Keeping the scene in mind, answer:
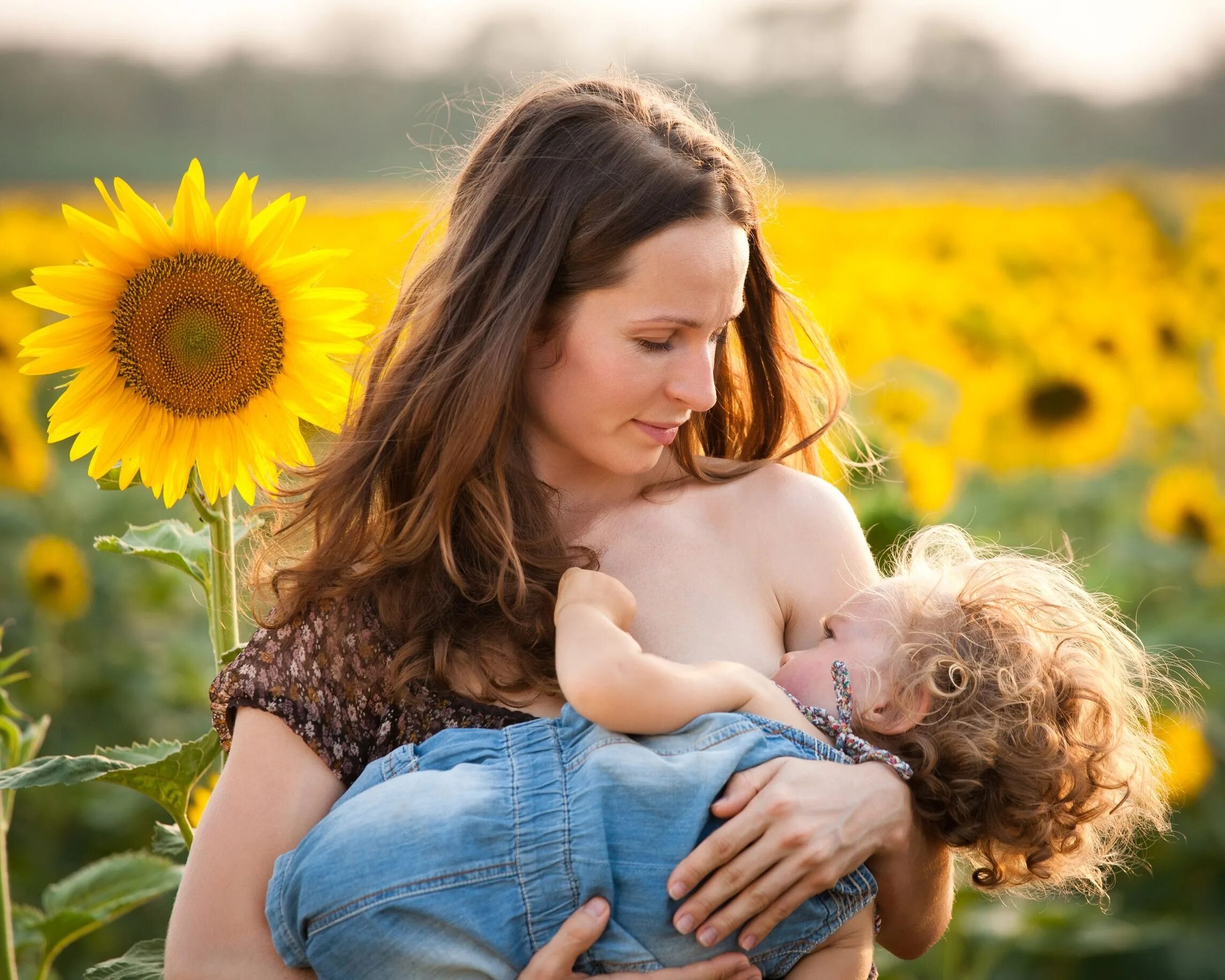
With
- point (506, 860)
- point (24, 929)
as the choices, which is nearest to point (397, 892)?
point (506, 860)

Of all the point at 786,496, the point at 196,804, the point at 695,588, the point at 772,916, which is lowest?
the point at 196,804

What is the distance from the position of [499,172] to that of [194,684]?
2.69 metres

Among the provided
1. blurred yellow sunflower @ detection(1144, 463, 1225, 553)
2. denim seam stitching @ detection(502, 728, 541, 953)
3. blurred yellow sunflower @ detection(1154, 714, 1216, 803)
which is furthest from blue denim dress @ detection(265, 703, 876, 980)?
blurred yellow sunflower @ detection(1144, 463, 1225, 553)

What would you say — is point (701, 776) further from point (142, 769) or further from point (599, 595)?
point (142, 769)

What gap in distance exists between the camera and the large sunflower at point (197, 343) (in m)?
1.91

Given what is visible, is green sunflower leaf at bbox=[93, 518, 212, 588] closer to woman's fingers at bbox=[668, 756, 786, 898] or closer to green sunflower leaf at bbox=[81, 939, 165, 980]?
green sunflower leaf at bbox=[81, 939, 165, 980]

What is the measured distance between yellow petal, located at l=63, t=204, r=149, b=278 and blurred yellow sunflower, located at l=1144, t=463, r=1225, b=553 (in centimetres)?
337

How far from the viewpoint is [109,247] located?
74.7 inches

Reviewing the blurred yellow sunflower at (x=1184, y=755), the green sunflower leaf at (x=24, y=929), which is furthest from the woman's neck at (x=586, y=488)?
the blurred yellow sunflower at (x=1184, y=755)

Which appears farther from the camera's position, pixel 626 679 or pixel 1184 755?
pixel 1184 755

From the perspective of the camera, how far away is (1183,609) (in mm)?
4230

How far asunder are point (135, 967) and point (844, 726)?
109 cm

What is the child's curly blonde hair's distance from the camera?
6.39 feet

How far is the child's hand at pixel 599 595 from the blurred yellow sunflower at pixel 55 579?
2.83m
